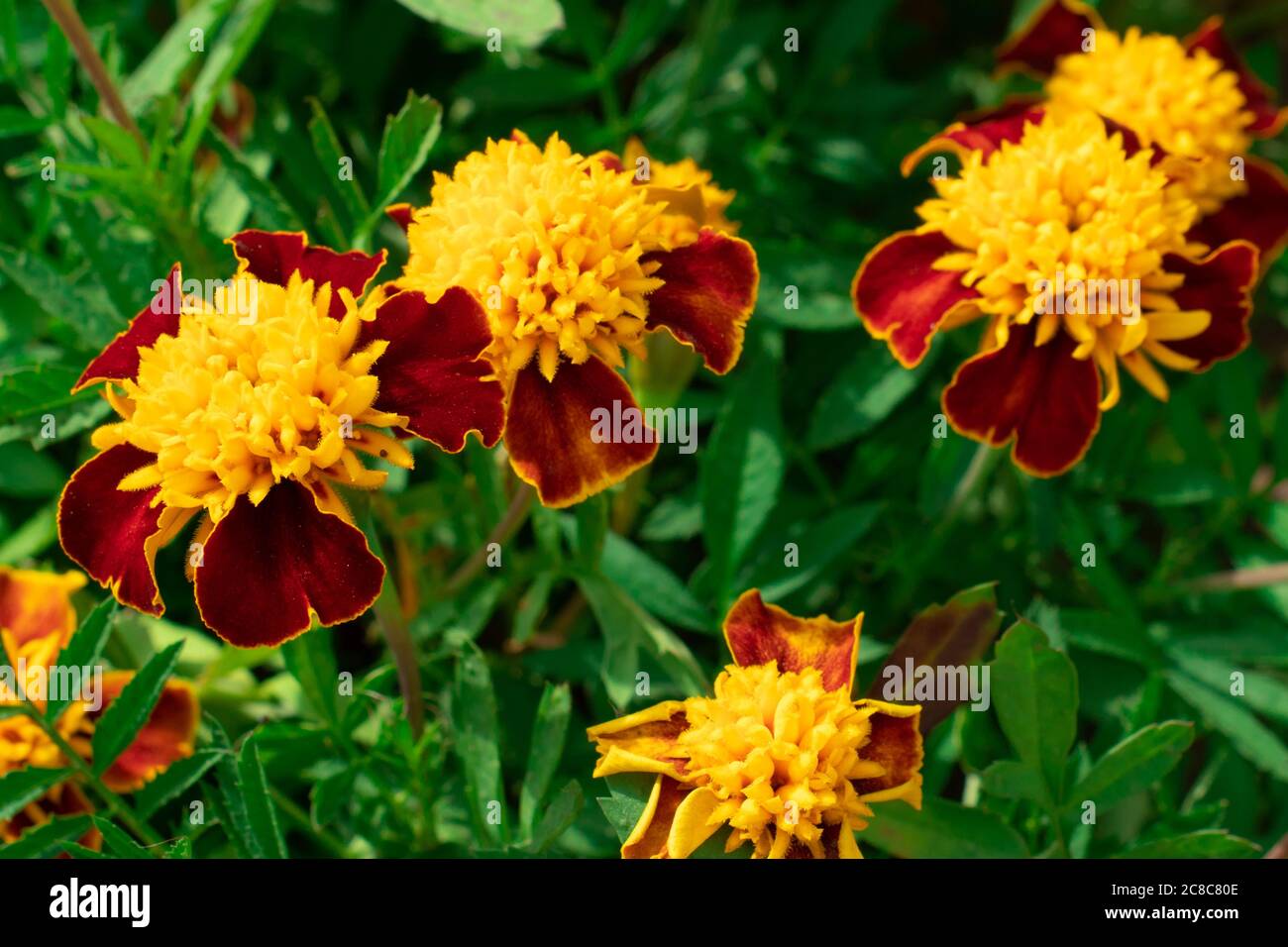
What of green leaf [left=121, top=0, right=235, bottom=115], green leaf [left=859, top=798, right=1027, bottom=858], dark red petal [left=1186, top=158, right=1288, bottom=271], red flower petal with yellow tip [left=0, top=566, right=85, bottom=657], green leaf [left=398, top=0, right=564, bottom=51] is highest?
green leaf [left=121, top=0, right=235, bottom=115]

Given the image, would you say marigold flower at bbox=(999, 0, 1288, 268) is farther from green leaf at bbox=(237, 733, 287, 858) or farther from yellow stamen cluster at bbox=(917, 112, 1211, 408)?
green leaf at bbox=(237, 733, 287, 858)

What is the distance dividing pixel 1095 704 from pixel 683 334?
31.1 inches

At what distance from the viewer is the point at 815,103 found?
2.04 meters

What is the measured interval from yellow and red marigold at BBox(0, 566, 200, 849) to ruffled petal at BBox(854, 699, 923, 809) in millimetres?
752

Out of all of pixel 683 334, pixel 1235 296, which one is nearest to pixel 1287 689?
pixel 1235 296

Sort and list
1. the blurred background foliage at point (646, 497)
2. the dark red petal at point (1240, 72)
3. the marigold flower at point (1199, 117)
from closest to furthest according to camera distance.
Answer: the blurred background foliage at point (646, 497) < the marigold flower at point (1199, 117) < the dark red petal at point (1240, 72)

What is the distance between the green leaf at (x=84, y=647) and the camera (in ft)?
4.17

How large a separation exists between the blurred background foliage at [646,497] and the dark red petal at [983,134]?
258mm

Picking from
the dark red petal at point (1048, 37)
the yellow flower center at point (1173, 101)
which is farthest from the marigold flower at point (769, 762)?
the dark red petal at point (1048, 37)

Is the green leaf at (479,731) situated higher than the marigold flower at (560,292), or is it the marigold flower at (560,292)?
the marigold flower at (560,292)

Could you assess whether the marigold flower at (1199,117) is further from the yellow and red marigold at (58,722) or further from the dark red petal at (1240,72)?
the yellow and red marigold at (58,722)

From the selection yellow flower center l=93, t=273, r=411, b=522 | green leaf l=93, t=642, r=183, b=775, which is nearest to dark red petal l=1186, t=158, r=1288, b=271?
yellow flower center l=93, t=273, r=411, b=522

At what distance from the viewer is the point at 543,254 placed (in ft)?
A: 3.69

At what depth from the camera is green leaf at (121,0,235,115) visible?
5.13ft
